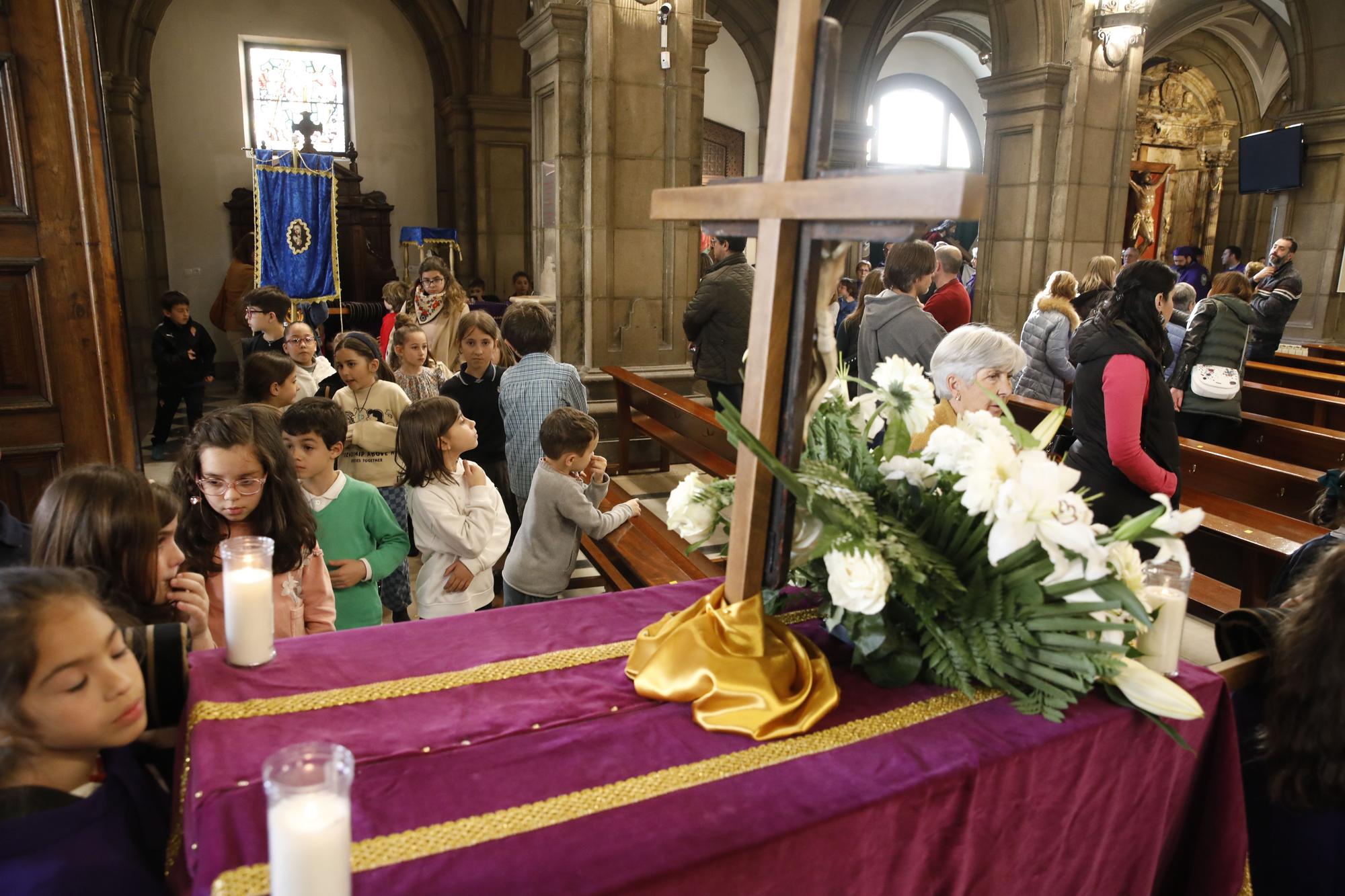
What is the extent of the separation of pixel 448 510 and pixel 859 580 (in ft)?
6.20

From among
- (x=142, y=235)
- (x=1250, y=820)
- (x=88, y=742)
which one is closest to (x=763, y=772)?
Result: (x=88, y=742)

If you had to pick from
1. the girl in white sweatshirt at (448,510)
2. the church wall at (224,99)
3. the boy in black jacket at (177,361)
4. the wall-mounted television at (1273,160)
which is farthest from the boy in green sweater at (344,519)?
the wall-mounted television at (1273,160)

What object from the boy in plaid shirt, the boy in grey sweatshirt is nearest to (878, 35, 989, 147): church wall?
the boy in plaid shirt

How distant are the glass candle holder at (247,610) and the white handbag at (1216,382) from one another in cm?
535

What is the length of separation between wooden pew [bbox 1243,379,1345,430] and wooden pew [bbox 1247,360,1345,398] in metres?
0.57

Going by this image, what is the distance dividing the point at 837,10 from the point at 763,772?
12288 mm

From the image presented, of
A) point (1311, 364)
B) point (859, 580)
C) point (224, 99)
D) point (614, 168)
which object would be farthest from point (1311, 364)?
point (224, 99)

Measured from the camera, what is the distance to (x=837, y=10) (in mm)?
11625

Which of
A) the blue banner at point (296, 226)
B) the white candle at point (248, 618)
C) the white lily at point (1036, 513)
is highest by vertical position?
the blue banner at point (296, 226)

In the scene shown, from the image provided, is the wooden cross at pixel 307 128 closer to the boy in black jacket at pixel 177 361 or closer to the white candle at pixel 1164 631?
the boy in black jacket at pixel 177 361

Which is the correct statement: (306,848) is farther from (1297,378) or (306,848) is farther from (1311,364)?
(1311,364)

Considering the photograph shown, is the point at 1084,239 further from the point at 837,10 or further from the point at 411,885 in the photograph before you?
the point at 411,885

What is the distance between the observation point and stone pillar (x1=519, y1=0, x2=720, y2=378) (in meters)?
5.94

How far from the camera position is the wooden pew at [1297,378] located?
6.90 metres
